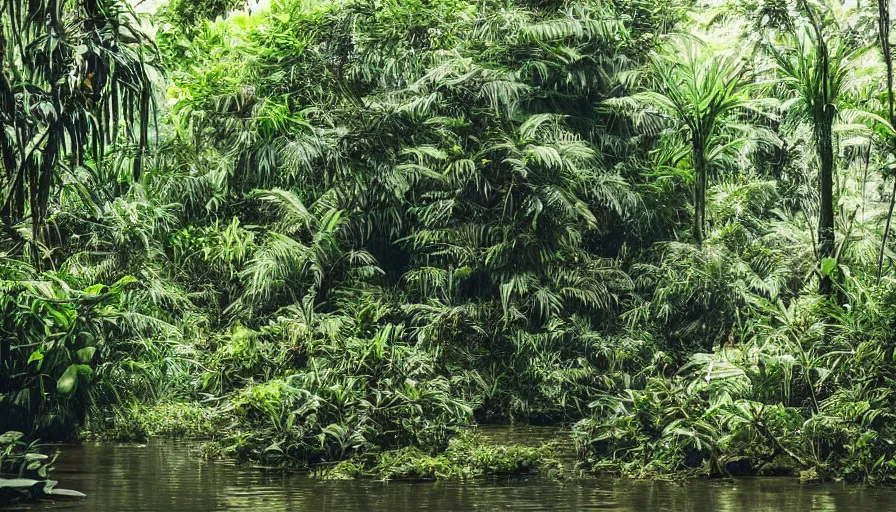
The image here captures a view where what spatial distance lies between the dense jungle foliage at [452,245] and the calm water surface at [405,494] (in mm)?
502

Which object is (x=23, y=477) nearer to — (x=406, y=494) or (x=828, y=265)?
(x=406, y=494)

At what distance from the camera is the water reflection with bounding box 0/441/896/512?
28.1 feet

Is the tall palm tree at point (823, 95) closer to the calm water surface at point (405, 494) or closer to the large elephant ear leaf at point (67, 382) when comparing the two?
the calm water surface at point (405, 494)

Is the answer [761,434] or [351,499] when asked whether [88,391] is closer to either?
[351,499]

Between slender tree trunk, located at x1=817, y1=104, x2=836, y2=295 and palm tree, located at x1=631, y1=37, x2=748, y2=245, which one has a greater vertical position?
palm tree, located at x1=631, y1=37, x2=748, y2=245

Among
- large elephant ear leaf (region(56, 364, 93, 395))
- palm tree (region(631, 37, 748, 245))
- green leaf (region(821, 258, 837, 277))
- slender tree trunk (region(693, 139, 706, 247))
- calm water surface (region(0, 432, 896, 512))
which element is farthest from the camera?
slender tree trunk (region(693, 139, 706, 247))

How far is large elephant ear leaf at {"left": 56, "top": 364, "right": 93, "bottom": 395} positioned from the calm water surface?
73 cm

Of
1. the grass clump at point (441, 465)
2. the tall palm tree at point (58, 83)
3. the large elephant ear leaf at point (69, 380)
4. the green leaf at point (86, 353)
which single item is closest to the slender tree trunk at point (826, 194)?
the grass clump at point (441, 465)

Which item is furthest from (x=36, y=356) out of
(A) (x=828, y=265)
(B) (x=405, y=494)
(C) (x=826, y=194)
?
(C) (x=826, y=194)

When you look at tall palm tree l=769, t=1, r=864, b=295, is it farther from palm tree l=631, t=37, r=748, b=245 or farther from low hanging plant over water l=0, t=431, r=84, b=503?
low hanging plant over water l=0, t=431, r=84, b=503

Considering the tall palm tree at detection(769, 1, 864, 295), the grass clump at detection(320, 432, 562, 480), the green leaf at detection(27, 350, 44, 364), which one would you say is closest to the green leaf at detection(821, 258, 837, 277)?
the tall palm tree at detection(769, 1, 864, 295)

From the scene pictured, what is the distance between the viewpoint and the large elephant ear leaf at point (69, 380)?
11.0m

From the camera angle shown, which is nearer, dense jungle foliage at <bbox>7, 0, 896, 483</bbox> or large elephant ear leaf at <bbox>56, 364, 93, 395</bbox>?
dense jungle foliage at <bbox>7, 0, 896, 483</bbox>

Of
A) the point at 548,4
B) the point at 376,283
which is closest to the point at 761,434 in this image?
the point at 376,283
